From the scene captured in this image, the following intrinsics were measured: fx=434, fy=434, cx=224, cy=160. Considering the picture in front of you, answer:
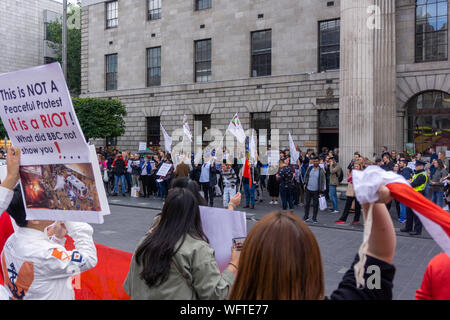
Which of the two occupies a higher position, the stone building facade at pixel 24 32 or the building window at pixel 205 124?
the stone building facade at pixel 24 32

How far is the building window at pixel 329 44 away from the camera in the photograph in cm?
2237

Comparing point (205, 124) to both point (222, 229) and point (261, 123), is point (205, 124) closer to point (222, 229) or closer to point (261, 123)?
point (261, 123)

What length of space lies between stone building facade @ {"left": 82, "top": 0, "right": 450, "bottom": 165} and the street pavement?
622 centimetres

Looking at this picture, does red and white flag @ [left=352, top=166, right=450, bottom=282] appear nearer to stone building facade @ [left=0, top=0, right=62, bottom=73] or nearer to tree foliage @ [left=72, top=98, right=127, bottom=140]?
tree foliage @ [left=72, top=98, right=127, bottom=140]

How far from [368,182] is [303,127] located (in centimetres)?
2197

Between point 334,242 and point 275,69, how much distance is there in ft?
52.5

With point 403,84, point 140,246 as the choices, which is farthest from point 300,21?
point 140,246

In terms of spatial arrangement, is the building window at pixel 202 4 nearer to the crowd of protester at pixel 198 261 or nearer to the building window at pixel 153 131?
the building window at pixel 153 131

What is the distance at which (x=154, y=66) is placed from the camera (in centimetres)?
2928

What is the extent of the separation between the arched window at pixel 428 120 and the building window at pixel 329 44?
4477 millimetres

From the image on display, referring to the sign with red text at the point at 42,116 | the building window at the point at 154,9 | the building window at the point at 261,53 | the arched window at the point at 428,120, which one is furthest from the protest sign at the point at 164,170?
the building window at the point at 154,9

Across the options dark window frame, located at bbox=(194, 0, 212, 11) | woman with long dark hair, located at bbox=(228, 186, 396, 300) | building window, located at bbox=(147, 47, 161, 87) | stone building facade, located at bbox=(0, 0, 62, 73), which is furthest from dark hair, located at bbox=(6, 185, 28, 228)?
stone building facade, located at bbox=(0, 0, 62, 73)

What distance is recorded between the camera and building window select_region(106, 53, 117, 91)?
103 feet
